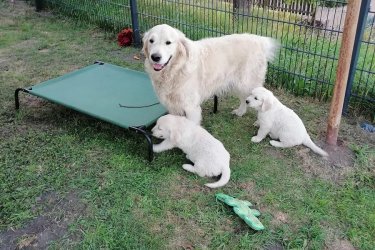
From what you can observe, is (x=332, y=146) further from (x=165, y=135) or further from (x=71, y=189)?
(x=71, y=189)

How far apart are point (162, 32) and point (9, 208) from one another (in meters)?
1.93

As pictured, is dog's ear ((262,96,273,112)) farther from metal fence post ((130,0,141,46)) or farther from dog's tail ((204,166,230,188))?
metal fence post ((130,0,141,46))

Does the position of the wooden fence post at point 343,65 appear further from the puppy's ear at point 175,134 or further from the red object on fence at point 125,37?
the red object on fence at point 125,37

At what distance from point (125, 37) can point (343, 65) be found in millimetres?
4116

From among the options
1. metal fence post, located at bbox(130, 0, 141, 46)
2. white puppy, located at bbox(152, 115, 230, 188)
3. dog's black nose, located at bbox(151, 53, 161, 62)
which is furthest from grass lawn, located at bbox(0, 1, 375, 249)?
metal fence post, located at bbox(130, 0, 141, 46)

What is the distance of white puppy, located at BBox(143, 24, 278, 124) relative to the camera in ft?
10.4

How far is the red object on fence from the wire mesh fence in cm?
71

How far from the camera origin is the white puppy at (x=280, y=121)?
335 cm

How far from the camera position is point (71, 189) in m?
3.04

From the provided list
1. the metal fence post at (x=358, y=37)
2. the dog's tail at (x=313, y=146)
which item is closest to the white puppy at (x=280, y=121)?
the dog's tail at (x=313, y=146)

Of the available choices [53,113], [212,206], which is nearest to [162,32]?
[212,206]

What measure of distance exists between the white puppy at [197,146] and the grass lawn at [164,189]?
115 millimetres

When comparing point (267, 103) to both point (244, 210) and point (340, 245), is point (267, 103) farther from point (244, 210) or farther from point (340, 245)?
point (340, 245)

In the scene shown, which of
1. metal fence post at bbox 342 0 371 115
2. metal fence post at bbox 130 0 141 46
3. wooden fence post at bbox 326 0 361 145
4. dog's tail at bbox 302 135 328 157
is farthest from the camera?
metal fence post at bbox 130 0 141 46
